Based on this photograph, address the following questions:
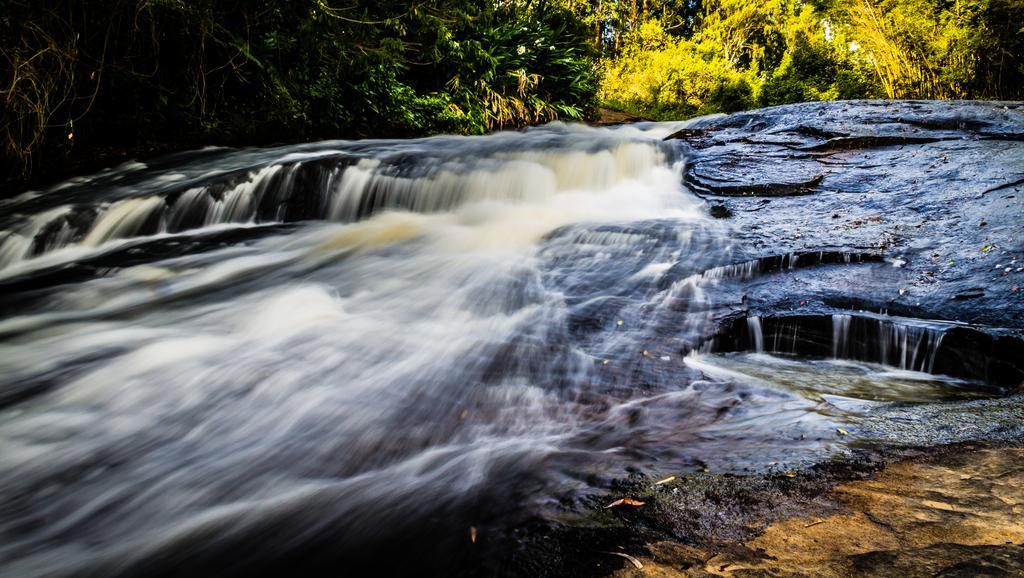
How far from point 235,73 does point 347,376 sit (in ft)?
22.3

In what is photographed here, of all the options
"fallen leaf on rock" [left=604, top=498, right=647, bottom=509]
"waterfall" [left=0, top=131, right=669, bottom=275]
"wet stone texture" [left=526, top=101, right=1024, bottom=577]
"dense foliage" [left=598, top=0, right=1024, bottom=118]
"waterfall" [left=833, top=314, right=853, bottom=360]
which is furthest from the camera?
"dense foliage" [left=598, top=0, right=1024, bottom=118]

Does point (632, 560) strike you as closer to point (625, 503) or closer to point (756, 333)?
point (625, 503)

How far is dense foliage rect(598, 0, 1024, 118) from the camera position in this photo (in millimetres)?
10602

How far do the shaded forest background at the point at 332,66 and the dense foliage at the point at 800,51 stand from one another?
5cm

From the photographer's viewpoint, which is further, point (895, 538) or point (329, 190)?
point (329, 190)

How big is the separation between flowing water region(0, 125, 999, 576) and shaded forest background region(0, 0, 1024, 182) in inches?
69.8

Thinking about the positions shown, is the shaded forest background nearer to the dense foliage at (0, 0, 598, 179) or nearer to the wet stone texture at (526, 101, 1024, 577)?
the dense foliage at (0, 0, 598, 179)

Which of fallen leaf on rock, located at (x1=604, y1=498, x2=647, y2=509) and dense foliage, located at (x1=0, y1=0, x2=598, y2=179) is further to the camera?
dense foliage, located at (x1=0, y1=0, x2=598, y2=179)

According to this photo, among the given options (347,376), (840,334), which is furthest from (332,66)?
(840,334)

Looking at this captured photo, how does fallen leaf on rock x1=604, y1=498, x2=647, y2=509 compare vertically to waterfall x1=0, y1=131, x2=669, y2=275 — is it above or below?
below

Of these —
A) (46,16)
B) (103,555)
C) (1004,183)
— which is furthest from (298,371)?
(46,16)

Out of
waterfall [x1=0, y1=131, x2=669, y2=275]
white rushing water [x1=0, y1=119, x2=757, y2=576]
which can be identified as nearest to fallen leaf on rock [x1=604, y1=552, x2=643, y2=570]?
white rushing water [x1=0, y1=119, x2=757, y2=576]

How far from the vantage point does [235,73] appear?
25.9 feet

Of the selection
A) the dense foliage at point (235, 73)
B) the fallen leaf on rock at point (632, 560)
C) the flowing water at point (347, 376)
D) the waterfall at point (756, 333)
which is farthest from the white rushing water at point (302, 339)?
the dense foliage at point (235, 73)
